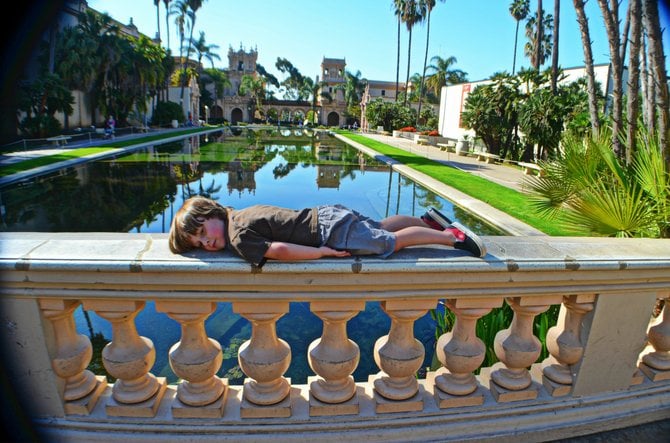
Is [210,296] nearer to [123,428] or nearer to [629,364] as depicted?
[123,428]

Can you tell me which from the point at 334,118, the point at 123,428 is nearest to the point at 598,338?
the point at 123,428

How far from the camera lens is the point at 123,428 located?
1.79 meters

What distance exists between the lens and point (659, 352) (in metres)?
2.24

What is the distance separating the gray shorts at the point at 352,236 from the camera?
1870mm

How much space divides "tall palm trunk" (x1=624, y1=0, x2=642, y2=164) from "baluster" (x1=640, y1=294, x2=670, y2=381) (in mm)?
1395

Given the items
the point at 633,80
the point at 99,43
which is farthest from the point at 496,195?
the point at 99,43

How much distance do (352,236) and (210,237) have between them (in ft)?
2.07

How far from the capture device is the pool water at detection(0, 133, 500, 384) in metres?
4.53

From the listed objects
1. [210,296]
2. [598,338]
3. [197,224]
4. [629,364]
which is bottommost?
[629,364]

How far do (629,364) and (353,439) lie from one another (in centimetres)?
142

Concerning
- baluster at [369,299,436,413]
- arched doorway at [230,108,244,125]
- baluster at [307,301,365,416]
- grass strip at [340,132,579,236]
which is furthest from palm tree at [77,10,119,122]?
arched doorway at [230,108,244,125]

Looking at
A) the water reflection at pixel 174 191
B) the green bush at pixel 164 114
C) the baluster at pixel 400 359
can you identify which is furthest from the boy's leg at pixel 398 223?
the green bush at pixel 164 114

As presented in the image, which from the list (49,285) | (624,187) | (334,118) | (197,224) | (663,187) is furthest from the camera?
(334,118)

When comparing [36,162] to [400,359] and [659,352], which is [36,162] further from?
[659,352]
